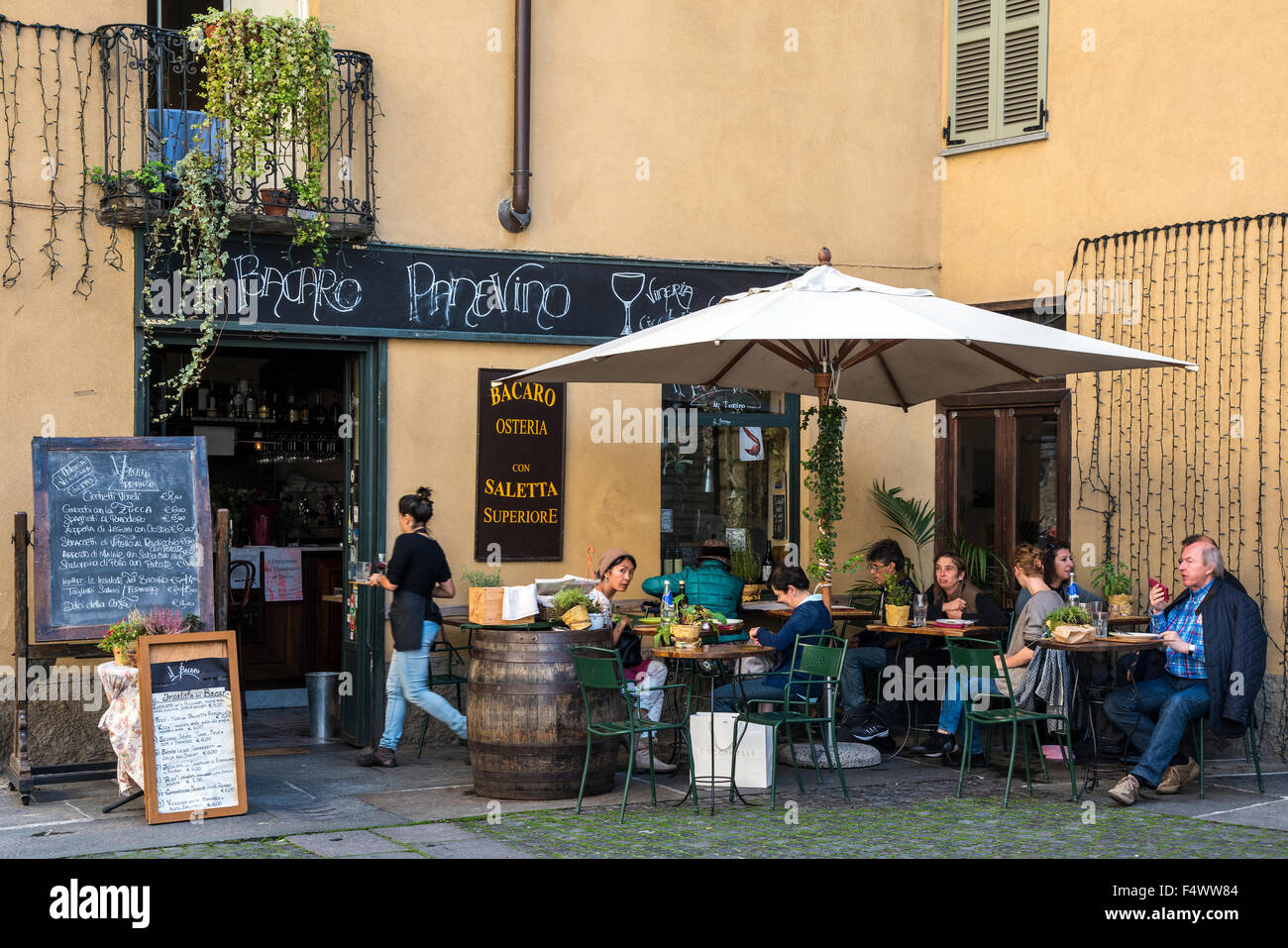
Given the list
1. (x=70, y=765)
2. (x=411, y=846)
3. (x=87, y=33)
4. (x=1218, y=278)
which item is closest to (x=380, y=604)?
(x=70, y=765)

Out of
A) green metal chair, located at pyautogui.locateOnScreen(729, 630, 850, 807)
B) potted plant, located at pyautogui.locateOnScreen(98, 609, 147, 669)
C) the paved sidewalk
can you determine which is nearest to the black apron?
the paved sidewalk

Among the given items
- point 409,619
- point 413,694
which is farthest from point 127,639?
point 413,694

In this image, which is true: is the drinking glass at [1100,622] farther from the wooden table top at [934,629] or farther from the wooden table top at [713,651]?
the wooden table top at [713,651]

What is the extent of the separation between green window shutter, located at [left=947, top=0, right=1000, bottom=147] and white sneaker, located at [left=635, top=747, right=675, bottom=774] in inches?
202

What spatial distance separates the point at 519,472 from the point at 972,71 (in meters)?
4.46

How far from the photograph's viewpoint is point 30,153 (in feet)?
28.0

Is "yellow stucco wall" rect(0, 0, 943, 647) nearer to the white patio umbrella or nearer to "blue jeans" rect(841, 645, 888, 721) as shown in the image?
the white patio umbrella

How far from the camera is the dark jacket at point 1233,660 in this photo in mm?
7531

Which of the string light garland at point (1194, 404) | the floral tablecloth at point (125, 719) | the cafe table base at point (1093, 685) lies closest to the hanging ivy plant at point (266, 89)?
the floral tablecloth at point (125, 719)

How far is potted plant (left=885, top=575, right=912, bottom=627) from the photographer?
902cm

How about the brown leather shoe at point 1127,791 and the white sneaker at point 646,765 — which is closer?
the brown leather shoe at point 1127,791

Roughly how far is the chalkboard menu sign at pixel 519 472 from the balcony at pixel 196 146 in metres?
1.40

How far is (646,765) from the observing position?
8.53 meters
